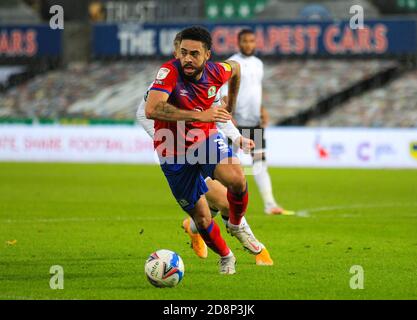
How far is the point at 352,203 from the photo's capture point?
57.7 ft

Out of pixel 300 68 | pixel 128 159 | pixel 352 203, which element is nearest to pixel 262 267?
pixel 352 203

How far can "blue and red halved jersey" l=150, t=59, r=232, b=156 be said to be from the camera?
926cm

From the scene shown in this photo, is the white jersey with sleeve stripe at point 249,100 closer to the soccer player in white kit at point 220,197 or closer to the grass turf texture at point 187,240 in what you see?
the grass turf texture at point 187,240

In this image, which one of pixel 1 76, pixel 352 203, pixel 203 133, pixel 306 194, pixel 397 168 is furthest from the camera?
pixel 1 76

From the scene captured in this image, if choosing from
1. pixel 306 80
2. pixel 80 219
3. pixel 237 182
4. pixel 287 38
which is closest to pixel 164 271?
pixel 237 182

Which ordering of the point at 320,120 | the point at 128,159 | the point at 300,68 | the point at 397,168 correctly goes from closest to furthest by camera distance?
the point at 397,168, the point at 128,159, the point at 320,120, the point at 300,68

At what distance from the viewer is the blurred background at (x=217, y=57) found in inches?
1403

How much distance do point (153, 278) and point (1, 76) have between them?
42321mm

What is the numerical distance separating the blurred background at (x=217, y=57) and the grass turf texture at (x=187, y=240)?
10886mm

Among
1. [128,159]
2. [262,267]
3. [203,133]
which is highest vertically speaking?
[203,133]

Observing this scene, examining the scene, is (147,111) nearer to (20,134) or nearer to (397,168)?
(397,168)

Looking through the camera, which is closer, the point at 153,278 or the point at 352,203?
the point at 153,278

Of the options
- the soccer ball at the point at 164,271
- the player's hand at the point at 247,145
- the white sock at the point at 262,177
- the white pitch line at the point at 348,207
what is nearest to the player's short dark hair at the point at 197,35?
the player's hand at the point at 247,145

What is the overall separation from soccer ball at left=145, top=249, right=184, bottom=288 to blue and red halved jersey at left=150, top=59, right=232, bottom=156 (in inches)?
42.6
